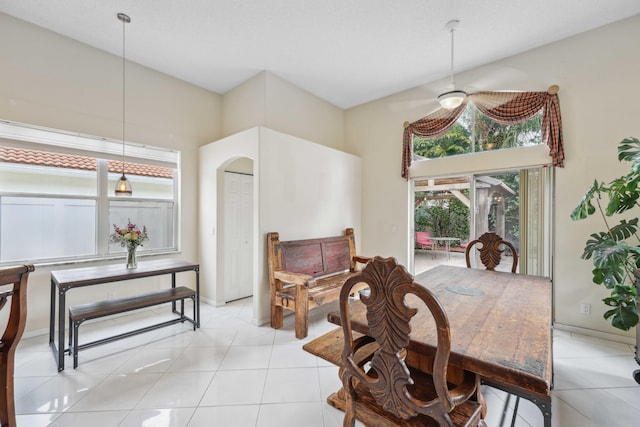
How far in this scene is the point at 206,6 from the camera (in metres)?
2.70

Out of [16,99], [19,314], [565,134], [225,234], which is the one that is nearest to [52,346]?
[19,314]

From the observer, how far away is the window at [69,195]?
2938 mm

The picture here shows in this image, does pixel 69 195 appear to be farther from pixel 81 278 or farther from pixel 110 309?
pixel 110 309

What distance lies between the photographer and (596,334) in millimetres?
2945

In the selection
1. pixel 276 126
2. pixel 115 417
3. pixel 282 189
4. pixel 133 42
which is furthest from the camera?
pixel 276 126

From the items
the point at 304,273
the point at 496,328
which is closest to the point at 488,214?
the point at 304,273

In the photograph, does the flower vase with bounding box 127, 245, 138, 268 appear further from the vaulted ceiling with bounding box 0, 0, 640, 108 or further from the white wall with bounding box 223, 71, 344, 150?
the vaulted ceiling with bounding box 0, 0, 640, 108

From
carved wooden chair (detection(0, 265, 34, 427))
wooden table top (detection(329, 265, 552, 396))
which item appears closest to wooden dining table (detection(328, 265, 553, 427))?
wooden table top (detection(329, 265, 552, 396))

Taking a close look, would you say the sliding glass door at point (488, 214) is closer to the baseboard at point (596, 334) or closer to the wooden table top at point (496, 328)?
the baseboard at point (596, 334)

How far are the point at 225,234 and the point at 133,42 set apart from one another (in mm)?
2708

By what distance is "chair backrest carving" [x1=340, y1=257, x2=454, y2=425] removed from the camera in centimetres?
98

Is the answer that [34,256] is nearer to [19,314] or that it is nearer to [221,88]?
[19,314]

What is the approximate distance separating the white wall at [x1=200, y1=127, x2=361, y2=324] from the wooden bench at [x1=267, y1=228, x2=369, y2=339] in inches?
6.2

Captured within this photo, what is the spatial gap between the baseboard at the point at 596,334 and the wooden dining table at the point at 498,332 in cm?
143
